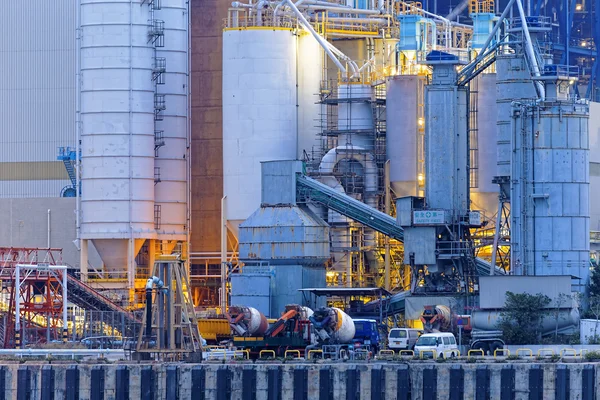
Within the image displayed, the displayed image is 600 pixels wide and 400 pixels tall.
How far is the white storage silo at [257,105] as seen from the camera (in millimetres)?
105500

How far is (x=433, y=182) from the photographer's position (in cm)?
9675

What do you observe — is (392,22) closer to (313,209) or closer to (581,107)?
(313,209)

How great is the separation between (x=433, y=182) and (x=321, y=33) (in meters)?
15.6

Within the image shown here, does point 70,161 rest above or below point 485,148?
below

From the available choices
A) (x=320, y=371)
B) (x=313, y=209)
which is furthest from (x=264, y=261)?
(x=320, y=371)

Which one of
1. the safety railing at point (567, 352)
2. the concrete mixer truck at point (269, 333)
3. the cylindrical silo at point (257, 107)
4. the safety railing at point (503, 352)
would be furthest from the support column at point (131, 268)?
the safety railing at point (567, 352)

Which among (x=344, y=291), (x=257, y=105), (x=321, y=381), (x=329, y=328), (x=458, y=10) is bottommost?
(x=321, y=381)

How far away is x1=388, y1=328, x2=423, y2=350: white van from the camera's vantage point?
3233 inches

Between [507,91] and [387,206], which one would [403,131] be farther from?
[507,91]

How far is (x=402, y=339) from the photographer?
270ft

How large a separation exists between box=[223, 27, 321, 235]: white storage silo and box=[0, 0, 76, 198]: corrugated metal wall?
46.6 feet

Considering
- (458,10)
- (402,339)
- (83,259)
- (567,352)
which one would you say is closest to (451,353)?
(402,339)

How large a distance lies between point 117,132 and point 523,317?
3044 cm

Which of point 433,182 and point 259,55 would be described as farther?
point 259,55
